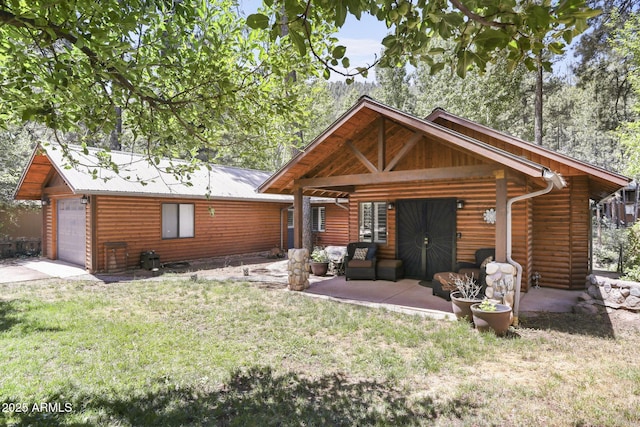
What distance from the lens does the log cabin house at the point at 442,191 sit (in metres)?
7.31

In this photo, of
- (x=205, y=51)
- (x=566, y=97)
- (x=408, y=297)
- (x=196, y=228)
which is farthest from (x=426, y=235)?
(x=566, y=97)

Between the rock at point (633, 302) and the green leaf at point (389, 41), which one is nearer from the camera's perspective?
the green leaf at point (389, 41)

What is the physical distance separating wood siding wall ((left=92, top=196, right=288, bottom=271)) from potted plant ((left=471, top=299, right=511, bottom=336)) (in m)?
11.0

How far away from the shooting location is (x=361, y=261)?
9625 mm

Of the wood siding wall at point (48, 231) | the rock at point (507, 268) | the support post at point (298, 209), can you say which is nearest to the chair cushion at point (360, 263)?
the support post at point (298, 209)

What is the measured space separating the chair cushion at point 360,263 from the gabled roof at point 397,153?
2483mm

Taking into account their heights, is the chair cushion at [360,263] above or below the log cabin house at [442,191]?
below

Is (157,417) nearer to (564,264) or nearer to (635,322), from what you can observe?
(635,322)

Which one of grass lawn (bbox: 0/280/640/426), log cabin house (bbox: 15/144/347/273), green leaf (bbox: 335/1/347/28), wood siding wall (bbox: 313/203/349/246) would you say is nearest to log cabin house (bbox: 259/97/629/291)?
grass lawn (bbox: 0/280/640/426)

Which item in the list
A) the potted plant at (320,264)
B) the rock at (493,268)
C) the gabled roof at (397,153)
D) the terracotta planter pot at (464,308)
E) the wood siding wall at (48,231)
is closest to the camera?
the rock at (493,268)

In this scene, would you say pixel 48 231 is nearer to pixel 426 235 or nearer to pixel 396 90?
pixel 426 235

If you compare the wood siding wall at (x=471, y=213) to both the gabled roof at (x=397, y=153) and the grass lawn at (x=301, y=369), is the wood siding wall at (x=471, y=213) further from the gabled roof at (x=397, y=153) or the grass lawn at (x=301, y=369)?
the grass lawn at (x=301, y=369)

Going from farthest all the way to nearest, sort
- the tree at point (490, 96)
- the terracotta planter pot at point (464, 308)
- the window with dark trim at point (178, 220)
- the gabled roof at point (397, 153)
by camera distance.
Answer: the tree at point (490, 96) < the window with dark trim at point (178, 220) < the gabled roof at point (397, 153) < the terracotta planter pot at point (464, 308)

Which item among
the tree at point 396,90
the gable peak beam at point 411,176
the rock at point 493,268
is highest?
the tree at point 396,90
